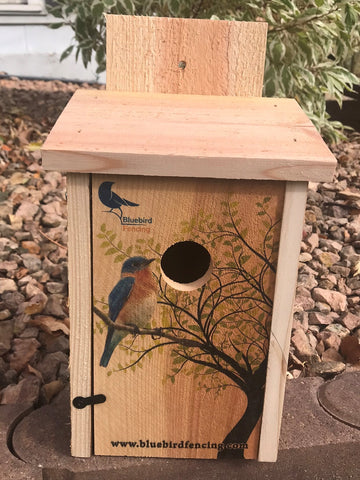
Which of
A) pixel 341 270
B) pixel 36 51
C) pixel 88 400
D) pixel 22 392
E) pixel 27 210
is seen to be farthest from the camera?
pixel 36 51

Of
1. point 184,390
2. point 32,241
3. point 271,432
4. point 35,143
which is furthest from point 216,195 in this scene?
point 35,143

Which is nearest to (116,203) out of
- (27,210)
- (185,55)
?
(185,55)

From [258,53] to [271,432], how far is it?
1.03 m

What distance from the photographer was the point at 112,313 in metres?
1.42

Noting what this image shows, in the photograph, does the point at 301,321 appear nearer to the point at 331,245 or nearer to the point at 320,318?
the point at 320,318

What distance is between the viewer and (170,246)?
56.7 inches

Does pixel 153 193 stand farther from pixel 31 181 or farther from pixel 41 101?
pixel 41 101

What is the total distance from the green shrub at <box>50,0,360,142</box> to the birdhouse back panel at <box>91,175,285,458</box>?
1616 mm

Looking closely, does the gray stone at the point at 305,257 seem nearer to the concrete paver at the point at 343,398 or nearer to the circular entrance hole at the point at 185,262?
the concrete paver at the point at 343,398

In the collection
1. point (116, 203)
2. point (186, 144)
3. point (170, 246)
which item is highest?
point (186, 144)

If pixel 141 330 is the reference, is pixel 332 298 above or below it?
below

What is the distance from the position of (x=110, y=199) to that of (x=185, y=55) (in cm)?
69

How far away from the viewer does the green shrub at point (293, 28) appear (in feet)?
9.29

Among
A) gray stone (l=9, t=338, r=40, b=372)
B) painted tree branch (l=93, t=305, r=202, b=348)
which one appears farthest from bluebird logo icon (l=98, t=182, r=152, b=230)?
gray stone (l=9, t=338, r=40, b=372)
